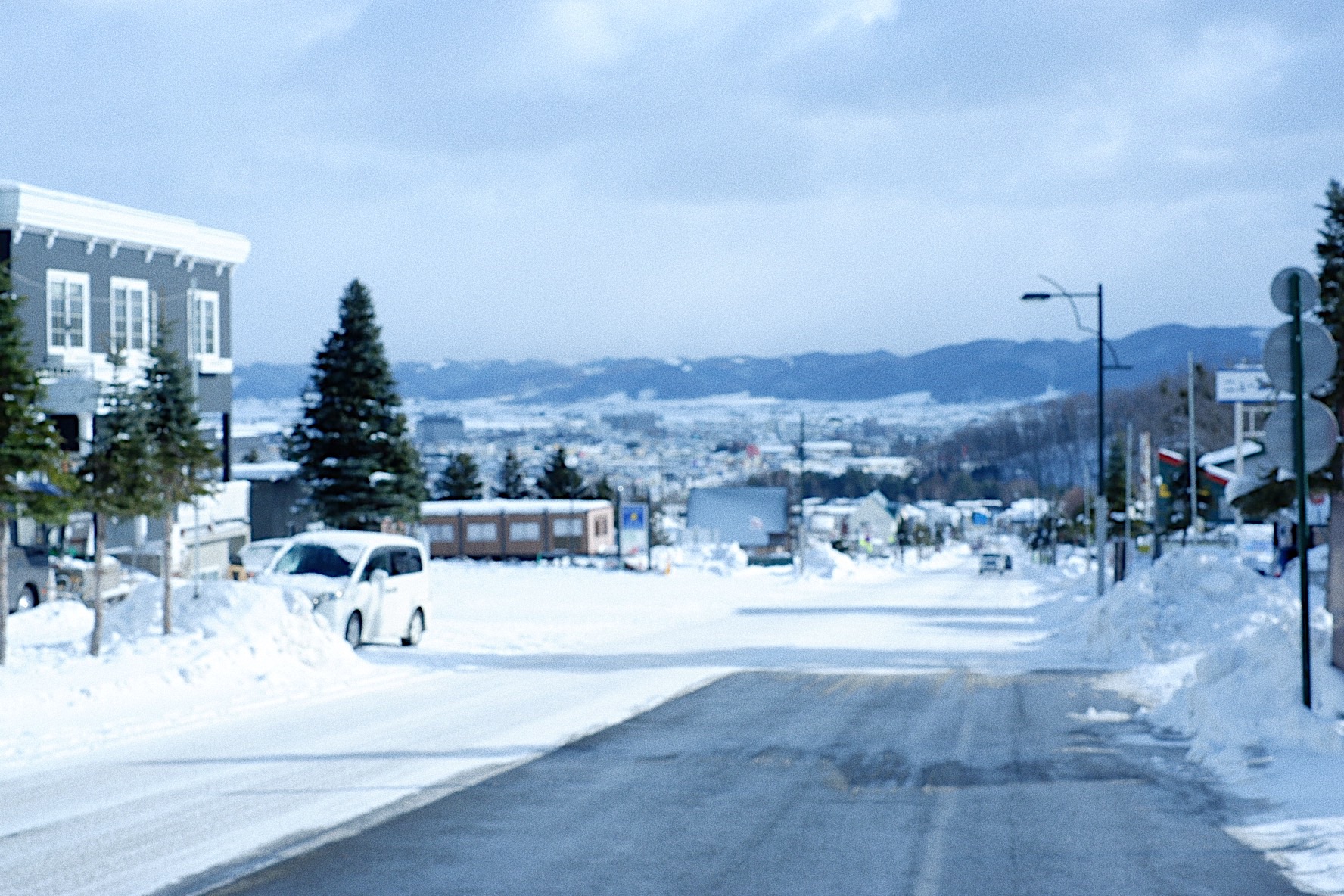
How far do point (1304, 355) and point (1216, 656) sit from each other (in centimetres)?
367

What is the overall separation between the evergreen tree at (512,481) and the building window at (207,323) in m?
57.6

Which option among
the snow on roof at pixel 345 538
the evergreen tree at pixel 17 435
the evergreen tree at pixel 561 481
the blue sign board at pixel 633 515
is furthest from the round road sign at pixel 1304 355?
the evergreen tree at pixel 561 481

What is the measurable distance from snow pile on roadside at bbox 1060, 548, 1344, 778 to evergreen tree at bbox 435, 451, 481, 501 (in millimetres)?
78080

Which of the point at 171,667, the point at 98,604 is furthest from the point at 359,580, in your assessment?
the point at 171,667

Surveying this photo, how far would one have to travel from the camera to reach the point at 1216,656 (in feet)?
51.5

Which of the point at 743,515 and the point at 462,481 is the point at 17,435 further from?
the point at 743,515

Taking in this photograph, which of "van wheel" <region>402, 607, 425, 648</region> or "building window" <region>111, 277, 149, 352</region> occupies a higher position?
"building window" <region>111, 277, 149, 352</region>

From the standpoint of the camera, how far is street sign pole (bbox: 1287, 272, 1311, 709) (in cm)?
1296

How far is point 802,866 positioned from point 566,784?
10.4 ft

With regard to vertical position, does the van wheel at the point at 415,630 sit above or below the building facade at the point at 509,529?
above

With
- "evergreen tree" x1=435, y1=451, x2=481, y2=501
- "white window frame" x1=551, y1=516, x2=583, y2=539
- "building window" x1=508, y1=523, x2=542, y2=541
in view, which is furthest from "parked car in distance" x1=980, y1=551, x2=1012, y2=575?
"evergreen tree" x1=435, y1=451, x2=481, y2=501

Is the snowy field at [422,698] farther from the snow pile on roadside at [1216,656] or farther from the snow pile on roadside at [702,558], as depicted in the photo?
the snow pile on roadside at [702,558]

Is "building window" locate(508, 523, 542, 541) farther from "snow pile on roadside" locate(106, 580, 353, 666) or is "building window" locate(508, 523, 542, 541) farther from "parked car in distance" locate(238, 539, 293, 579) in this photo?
"snow pile on roadside" locate(106, 580, 353, 666)

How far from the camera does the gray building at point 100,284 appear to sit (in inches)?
1657
